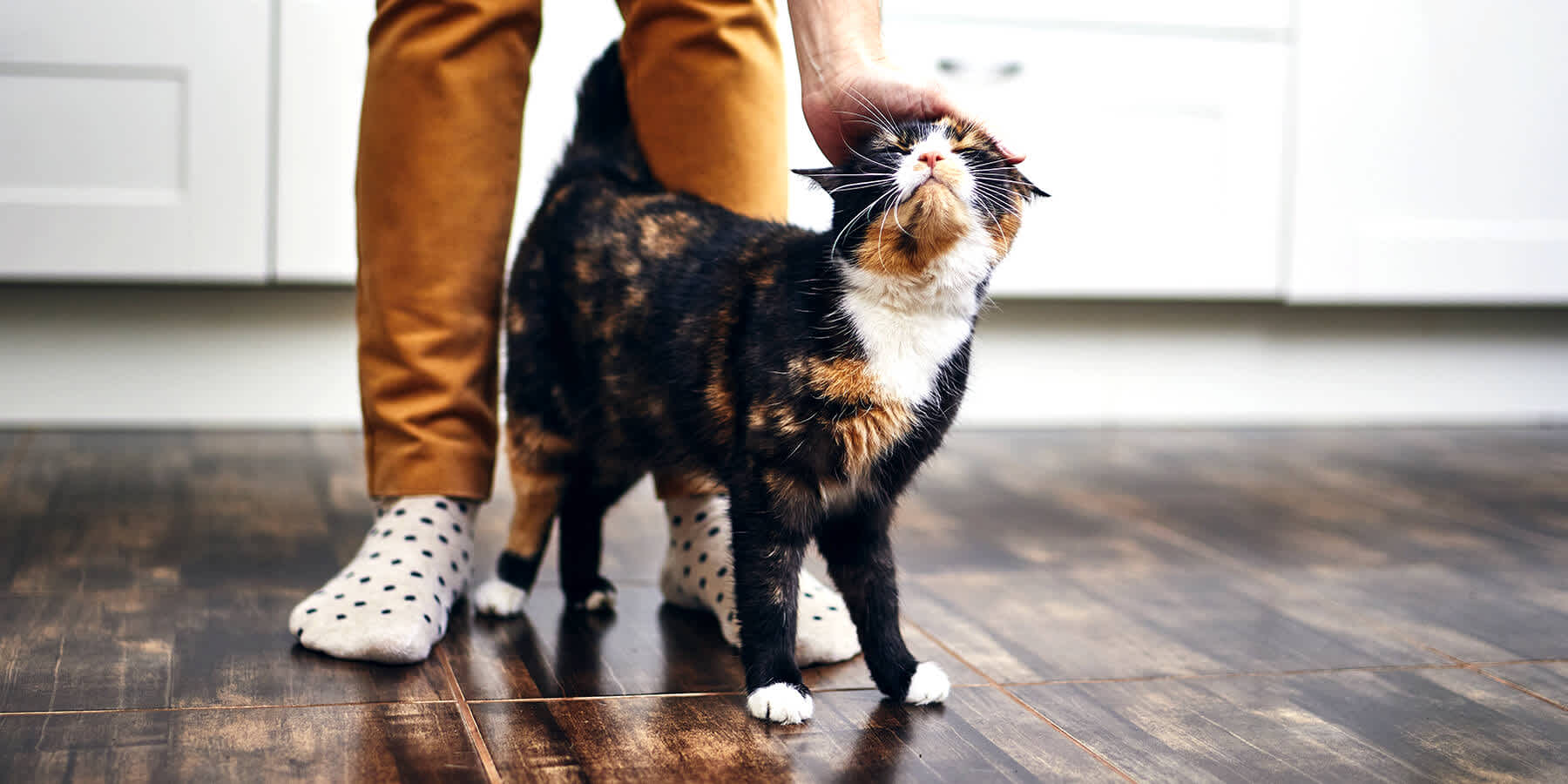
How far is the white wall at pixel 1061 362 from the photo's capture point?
214 cm

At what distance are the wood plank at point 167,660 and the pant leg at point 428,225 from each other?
0.18 m

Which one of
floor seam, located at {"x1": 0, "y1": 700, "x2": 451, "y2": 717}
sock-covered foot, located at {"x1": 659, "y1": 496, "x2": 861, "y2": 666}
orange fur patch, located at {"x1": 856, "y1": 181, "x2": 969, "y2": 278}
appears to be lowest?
floor seam, located at {"x1": 0, "y1": 700, "x2": 451, "y2": 717}

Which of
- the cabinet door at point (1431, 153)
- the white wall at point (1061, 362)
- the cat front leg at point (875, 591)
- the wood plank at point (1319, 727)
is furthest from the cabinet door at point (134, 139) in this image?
the cabinet door at point (1431, 153)

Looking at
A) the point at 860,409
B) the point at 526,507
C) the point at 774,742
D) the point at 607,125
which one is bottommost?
the point at 774,742

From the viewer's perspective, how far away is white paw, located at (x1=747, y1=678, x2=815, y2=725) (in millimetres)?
967

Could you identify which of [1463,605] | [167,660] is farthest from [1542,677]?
[167,660]

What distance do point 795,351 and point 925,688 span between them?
0.25 metres

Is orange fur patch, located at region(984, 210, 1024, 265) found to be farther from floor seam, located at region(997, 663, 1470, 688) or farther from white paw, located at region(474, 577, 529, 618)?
white paw, located at region(474, 577, 529, 618)

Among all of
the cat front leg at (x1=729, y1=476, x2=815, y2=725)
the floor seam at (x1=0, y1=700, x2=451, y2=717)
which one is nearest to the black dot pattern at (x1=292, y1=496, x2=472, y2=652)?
the floor seam at (x1=0, y1=700, x2=451, y2=717)

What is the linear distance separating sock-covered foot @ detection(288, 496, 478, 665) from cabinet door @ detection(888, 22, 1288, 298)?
126 centimetres

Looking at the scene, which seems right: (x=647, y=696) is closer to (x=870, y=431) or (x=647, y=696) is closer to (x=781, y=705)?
(x=781, y=705)

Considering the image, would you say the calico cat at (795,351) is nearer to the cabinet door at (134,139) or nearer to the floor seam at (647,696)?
the floor seam at (647,696)

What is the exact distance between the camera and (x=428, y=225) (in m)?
1.28

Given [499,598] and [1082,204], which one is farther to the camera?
[1082,204]
